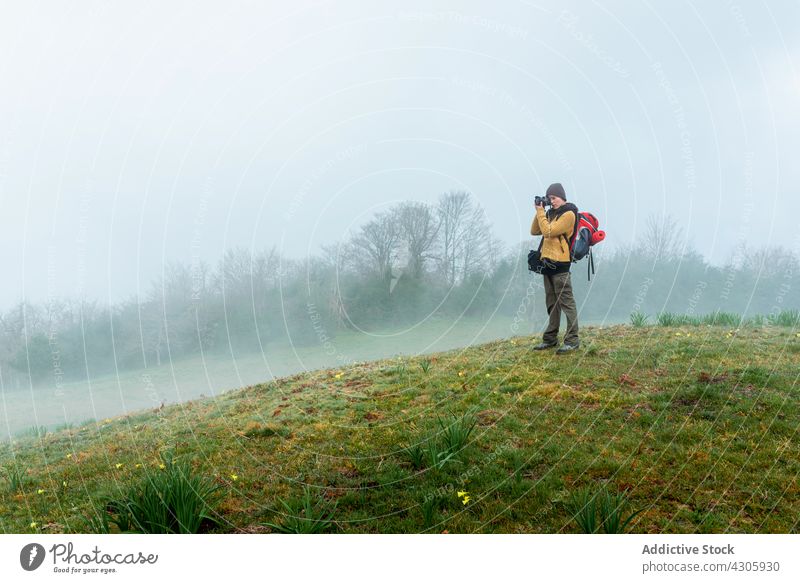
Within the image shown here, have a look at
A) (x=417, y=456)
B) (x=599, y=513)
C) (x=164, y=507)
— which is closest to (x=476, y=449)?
(x=417, y=456)

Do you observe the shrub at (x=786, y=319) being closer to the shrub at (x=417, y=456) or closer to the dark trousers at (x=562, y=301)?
the dark trousers at (x=562, y=301)

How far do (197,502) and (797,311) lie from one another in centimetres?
1564

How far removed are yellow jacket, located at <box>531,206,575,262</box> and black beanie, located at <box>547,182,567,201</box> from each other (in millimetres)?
383

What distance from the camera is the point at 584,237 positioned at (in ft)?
33.9

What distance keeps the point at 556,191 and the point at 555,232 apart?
767mm

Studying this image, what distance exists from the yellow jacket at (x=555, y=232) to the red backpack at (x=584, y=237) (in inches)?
4.2

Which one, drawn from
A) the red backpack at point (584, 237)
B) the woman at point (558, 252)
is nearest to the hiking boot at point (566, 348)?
the woman at point (558, 252)

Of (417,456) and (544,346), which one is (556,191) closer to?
(544,346)

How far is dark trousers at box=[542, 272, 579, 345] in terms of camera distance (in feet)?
34.9

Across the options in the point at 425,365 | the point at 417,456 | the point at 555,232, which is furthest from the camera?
the point at 425,365

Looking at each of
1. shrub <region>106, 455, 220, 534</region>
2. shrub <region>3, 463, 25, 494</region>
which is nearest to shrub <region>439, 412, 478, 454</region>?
shrub <region>106, 455, 220, 534</region>
